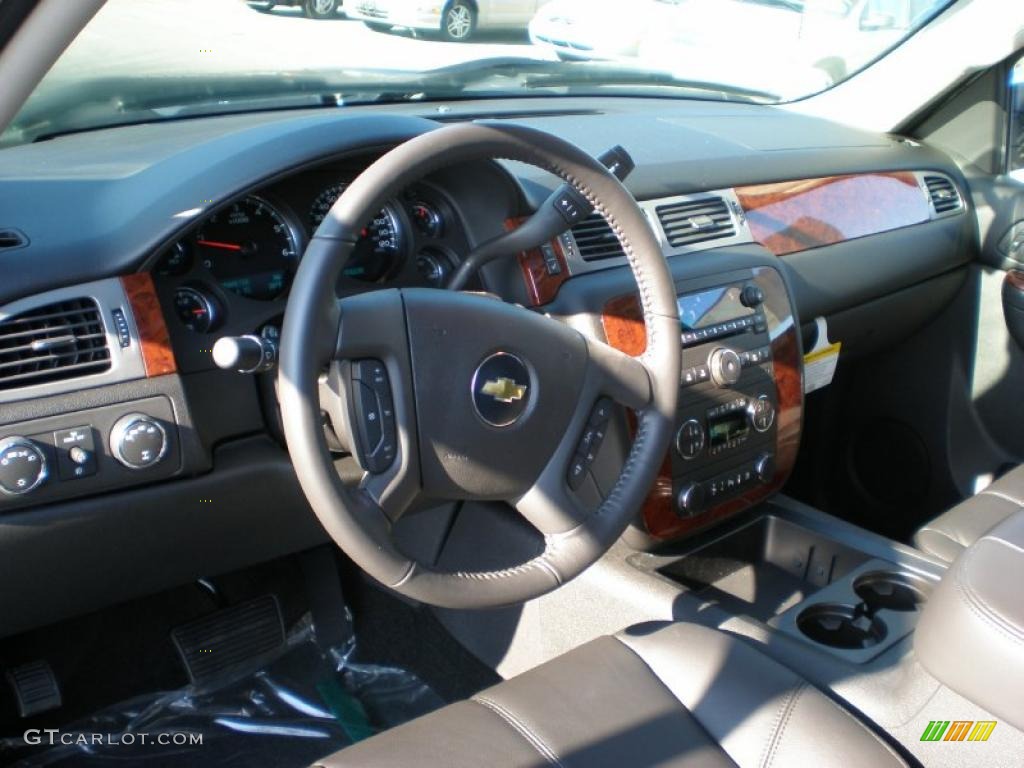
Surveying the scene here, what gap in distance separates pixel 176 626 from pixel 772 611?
4.07 ft

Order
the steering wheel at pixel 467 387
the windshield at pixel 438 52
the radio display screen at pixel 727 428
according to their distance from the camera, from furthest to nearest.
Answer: the radio display screen at pixel 727 428 → the windshield at pixel 438 52 → the steering wheel at pixel 467 387

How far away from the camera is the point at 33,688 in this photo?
85.6 inches

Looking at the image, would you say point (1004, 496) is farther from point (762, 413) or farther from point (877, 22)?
point (877, 22)

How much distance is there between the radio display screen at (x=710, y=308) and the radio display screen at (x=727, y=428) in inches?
7.1

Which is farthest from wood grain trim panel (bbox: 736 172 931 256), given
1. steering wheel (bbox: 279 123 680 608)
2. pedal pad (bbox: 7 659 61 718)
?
pedal pad (bbox: 7 659 61 718)

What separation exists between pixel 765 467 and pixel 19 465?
135 centimetres

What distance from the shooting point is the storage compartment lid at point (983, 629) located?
1.33m

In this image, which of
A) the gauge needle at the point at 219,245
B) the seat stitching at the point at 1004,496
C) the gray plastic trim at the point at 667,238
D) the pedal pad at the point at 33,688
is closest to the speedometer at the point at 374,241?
the gauge needle at the point at 219,245

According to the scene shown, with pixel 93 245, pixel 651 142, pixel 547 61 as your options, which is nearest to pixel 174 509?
pixel 93 245

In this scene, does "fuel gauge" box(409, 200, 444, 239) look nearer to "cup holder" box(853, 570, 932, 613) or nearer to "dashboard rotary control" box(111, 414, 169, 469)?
"dashboard rotary control" box(111, 414, 169, 469)

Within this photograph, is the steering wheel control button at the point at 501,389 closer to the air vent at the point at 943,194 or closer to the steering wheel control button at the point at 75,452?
the steering wheel control button at the point at 75,452

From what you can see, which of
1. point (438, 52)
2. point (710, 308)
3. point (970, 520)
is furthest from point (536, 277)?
point (970, 520)

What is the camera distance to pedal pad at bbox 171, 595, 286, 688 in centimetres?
232

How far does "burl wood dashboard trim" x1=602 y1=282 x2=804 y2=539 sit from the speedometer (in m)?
0.37
